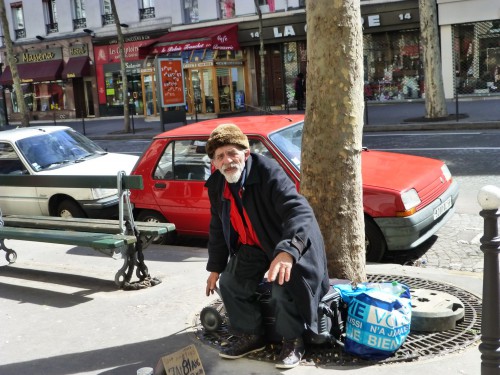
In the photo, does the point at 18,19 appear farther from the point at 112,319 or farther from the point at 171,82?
Result: the point at 112,319

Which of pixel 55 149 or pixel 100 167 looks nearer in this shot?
pixel 100 167

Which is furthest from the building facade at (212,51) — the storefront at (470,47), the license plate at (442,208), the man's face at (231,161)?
the man's face at (231,161)

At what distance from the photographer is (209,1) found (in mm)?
30938

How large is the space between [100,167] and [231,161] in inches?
241

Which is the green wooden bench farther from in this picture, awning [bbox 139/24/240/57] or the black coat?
awning [bbox 139/24/240/57]

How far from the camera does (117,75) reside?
112ft

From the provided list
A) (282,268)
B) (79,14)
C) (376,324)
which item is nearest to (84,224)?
(282,268)

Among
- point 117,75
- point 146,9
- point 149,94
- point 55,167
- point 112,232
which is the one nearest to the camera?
point 112,232

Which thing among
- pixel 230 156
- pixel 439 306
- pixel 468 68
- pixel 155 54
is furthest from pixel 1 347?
pixel 155 54

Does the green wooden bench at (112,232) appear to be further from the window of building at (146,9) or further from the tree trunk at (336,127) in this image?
the window of building at (146,9)

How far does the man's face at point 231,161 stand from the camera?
13.0ft

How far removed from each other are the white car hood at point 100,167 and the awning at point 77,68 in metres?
26.1

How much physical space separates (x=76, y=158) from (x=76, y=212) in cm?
134

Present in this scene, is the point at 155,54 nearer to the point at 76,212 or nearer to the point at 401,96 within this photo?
the point at 401,96
